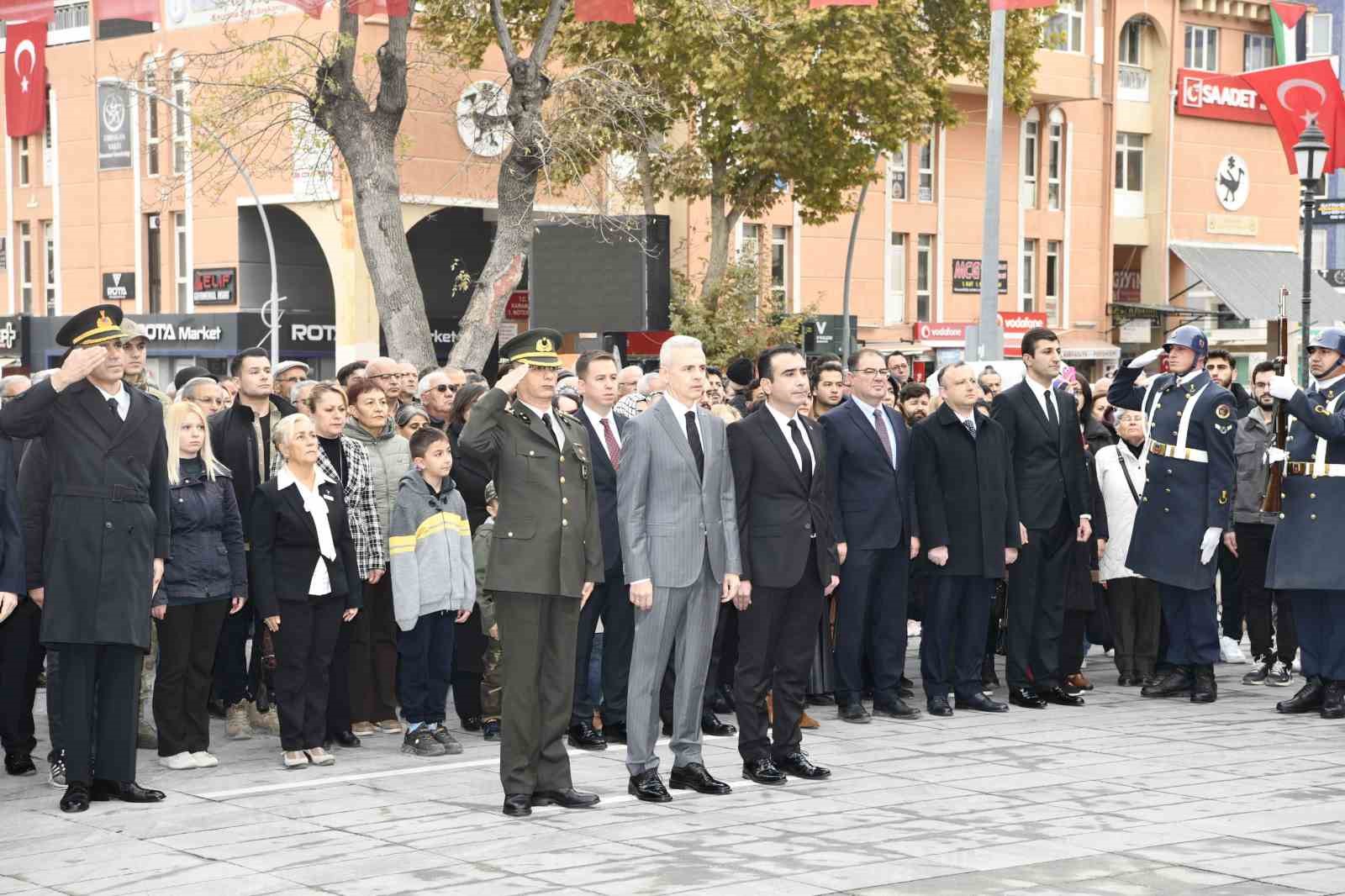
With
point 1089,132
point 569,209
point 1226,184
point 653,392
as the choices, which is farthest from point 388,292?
point 1226,184

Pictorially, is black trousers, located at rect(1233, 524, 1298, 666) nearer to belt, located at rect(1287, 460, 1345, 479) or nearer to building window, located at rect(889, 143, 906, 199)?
belt, located at rect(1287, 460, 1345, 479)

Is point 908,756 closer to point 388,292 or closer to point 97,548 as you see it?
point 97,548

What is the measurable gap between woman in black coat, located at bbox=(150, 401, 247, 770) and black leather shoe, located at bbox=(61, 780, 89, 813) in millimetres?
961

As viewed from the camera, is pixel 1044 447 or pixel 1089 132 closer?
pixel 1044 447

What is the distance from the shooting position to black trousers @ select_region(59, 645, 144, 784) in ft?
28.0

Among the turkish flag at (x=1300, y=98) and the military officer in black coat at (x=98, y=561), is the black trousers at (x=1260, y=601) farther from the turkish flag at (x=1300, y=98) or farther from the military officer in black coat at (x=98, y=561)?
the turkish flag at (x=1300, y=98)

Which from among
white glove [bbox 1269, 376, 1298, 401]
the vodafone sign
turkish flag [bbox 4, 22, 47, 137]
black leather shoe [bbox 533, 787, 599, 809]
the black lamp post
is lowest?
black leather shoe [bbox 533, 787, 599, 809]

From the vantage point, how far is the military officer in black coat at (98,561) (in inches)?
335

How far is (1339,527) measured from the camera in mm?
11438

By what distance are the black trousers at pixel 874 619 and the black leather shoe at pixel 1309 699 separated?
1854 mm

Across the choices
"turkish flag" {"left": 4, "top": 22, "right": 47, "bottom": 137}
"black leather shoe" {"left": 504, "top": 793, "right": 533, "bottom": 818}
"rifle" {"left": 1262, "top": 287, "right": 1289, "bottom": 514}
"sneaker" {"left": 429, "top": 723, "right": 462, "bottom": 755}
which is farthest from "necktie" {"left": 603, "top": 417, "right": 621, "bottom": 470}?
"turkish flag" {"left": 4, "top": 22, "right": 47, "bottom": 137}

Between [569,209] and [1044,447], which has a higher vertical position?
[569,209]

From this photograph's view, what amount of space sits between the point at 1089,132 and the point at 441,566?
43.5 m

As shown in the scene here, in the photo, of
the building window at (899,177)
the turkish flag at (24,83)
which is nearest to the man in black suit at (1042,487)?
the turkish flag at (24,83)
